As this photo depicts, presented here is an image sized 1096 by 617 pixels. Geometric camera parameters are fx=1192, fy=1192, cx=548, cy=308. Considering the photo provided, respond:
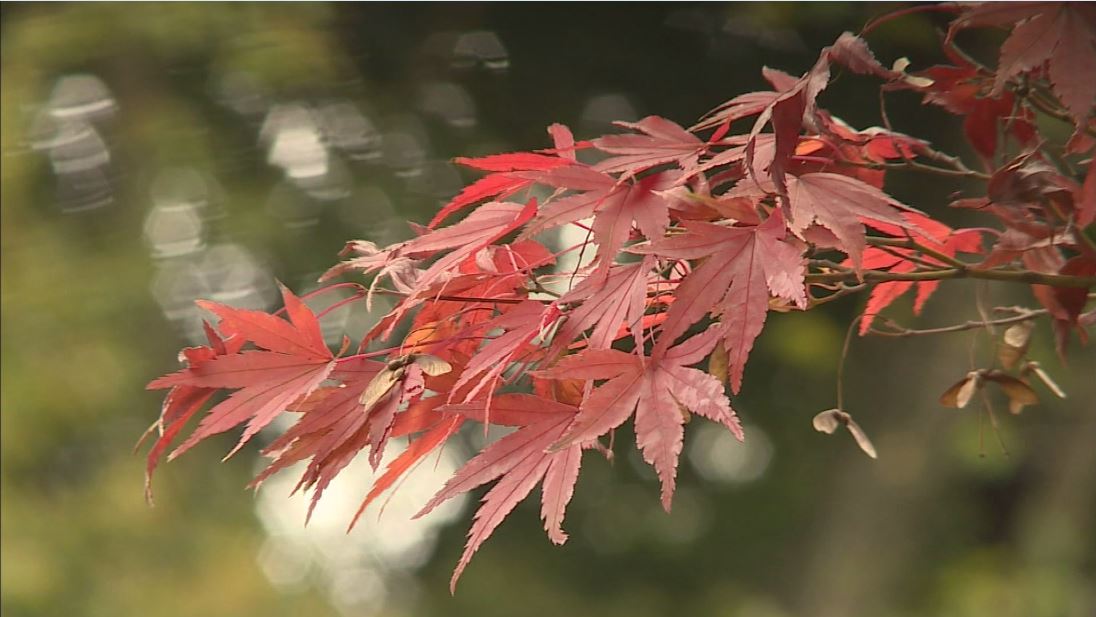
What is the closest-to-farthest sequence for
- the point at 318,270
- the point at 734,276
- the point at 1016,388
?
the point at 734,276 → the point at 1016,388 → the point at 318,270

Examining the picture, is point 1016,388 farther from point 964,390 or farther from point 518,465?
point 518,465

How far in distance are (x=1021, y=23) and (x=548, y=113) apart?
2065mm

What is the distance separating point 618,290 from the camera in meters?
0.41

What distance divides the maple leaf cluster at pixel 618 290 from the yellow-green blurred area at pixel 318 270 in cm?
175

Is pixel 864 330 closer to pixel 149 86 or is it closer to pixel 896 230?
pixel 896 230

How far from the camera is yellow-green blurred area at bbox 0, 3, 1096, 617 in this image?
2293 millimetres

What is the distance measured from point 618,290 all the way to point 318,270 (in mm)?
2054

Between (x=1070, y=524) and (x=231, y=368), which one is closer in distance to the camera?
(x=231, y=368)

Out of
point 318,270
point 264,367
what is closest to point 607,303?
point 264,367

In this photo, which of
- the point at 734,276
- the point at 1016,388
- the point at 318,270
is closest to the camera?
the point at 734,276

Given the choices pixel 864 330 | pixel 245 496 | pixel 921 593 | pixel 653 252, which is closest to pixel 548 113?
pixel 245 496

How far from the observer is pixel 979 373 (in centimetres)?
57

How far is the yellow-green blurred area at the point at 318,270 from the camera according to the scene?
7.52 ft

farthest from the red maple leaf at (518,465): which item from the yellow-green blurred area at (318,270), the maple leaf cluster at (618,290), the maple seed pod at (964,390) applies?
the yellow-green blurred area at (318,270)
